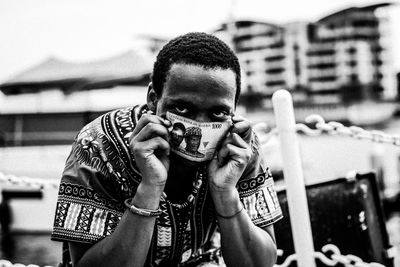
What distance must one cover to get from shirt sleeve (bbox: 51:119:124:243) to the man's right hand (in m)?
0.18

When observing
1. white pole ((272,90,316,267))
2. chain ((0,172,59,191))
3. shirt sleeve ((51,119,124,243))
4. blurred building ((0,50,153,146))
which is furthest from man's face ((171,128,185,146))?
blurred building ((0,50,153,146))

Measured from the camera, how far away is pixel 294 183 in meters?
1.92

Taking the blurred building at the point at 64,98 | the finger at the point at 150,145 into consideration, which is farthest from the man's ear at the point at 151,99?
the blurred building at the point at 64,98

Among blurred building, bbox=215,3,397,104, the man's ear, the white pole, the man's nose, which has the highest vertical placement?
blurred building, bbox=215,3,397,104

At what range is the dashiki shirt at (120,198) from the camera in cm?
133

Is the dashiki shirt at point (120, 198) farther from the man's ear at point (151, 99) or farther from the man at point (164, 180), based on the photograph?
the man's ear at point (151, 99)

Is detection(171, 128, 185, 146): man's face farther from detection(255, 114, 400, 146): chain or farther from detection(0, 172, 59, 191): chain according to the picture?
detection(0, 172, 59, 191): chain

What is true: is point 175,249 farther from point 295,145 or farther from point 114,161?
point 295,145

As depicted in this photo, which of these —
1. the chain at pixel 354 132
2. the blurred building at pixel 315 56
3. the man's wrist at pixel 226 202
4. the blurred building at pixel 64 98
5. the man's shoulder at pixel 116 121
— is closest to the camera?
the man's wrist at pixel 226 202

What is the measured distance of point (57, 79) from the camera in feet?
30.6

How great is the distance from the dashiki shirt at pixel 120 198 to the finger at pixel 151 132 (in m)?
0.19

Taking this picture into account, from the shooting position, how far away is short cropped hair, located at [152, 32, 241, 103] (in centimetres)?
131

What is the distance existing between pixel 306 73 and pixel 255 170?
49.6 metres

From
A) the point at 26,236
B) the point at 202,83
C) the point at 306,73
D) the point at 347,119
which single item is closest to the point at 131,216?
the point at 202,83
